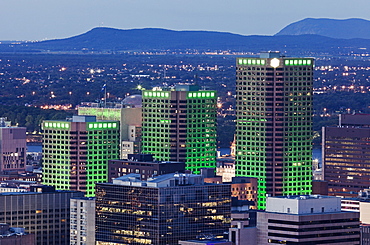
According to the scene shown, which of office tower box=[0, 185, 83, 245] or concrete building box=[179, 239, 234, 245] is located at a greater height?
concrete building box=[179, 239, 234, 245]

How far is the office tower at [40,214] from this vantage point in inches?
7185

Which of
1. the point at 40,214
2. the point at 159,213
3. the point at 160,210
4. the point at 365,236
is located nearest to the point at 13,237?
the point at 159,213

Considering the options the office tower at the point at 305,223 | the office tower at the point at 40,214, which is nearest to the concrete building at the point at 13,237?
the office tower at the point at 40,214

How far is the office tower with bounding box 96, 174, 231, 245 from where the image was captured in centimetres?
16038

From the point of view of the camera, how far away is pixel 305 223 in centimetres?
14625

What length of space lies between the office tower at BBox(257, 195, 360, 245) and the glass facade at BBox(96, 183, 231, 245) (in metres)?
13.4

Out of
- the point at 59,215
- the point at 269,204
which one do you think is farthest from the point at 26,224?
the point at 269,204

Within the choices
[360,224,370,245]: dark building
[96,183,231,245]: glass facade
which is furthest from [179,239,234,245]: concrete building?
[360,224,370,245]: dark building

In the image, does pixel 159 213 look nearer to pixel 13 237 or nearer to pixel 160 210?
pixel 160 210

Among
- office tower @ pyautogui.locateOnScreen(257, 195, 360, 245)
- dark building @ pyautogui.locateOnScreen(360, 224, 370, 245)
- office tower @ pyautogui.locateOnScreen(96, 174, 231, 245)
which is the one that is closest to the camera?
office tower @ pyautogui.locateOnScreen(257, 195, 360, 245)

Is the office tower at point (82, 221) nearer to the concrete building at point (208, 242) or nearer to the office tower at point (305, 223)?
the concrete building at point (208, 242)

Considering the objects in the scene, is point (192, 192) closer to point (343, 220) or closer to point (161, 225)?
point (161, 225)

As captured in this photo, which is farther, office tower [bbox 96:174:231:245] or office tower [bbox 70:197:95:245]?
office tower [bbox 70:197:95:245]

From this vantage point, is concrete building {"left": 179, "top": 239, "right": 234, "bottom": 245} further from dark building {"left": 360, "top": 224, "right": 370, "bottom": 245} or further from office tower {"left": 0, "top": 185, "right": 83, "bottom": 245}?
office tower {"left": 0, "top": 185, "right": 83, "bottom": 245}
